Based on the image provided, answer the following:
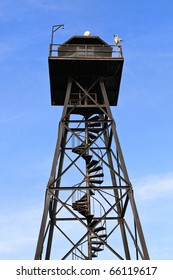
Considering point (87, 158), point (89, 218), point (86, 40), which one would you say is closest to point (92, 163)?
point (87, 158)

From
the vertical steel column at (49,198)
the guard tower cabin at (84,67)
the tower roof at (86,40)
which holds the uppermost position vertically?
the tower roof at (86,40)

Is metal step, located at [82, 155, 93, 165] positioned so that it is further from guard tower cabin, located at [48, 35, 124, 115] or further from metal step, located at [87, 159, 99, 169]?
guard tower cabin, located at [48, 35, 124, 115]

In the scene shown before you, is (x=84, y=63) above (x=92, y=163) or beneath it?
above

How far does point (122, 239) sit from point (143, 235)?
279 cm

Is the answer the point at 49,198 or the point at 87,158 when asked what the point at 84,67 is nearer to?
the point at 87,158

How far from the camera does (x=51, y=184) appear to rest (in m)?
17.2

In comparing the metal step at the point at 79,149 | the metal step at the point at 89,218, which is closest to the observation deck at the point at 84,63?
the metal step at the point at 79,149

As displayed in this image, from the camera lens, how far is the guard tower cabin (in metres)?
19.8

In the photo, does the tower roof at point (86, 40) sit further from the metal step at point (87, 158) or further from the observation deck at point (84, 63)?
the metal step at point (87, 158)

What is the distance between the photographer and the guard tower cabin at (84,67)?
19.8 meters

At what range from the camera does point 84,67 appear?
2017cm

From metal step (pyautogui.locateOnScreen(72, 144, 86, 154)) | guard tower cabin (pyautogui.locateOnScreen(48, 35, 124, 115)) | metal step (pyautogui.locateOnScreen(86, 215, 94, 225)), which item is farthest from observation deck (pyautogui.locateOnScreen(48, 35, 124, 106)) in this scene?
metal step (pyautogui.locateOnScreen(86, 215, 94, 225))

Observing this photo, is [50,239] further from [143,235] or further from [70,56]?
[70,56]

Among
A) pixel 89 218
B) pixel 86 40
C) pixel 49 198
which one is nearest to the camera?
pixel 49 198
